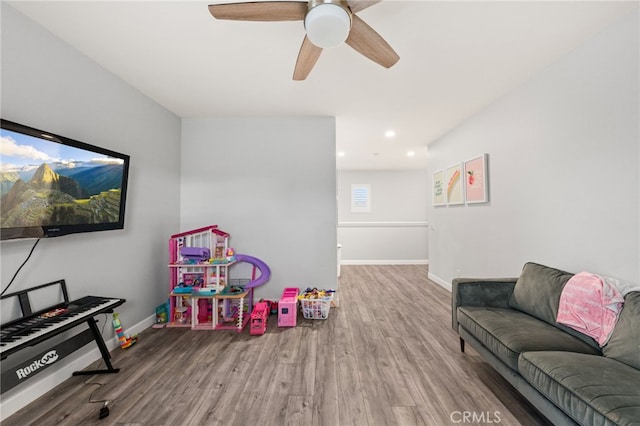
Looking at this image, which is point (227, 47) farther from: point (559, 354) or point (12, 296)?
point (559, 354)

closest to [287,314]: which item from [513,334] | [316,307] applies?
[316,307]

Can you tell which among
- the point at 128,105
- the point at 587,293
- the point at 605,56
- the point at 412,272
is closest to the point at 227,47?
the point at 128,105

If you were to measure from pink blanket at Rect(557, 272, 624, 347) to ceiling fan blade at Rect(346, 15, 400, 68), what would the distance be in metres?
1.95

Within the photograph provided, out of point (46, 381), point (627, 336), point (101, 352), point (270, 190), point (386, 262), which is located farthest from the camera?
point (386, 262)

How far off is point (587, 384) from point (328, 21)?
2.13 m

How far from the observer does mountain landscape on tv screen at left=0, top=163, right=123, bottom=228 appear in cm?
154

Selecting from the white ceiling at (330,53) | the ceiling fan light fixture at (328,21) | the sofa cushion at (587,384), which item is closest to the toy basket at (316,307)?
the sofa cushion at (587,384)

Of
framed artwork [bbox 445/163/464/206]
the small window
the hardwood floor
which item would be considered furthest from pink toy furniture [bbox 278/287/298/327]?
the small window

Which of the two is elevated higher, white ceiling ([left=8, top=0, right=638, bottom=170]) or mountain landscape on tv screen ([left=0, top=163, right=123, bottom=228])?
white ceiling ([left=8, top=0, right=638, bottom=170])

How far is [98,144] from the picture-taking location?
7.44 feet

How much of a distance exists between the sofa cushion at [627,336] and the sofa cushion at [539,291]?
0.34 meters

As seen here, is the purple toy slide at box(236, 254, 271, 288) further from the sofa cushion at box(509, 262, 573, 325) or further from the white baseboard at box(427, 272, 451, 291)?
the white baseboard at box(427, 272, 451, 291)

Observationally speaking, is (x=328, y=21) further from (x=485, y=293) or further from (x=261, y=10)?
(x=485, y=293)

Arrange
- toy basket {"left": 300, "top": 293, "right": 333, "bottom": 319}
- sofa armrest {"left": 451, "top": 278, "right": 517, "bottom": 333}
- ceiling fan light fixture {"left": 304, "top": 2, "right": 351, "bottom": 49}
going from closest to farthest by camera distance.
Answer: ceiling fan light fixture {"left": 304, "top": 2, "right": 351, "bottom": 49}, sofa armrest {"left": 451, "top": 278, "right": 517, "bottom": 333}, toy basket {"left": 300, "top": 293, "right": 333, "bottom": 319}
